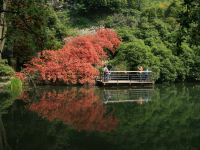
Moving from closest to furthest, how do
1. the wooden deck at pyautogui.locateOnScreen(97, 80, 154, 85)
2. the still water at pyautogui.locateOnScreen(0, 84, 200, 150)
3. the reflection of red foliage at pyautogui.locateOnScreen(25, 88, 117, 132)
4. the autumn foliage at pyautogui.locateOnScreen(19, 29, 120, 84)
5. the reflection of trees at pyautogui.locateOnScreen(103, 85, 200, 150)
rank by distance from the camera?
the still water at pyautogui.locateOnScreen(0, 84, 200, 150)
the reflection of trees at pyautogui.locateOnScreen(103, 85, 200, 150)
the reflection of red foliage at pyautogui.locateOnScreen(25, 88, 117, 132)
the autumn foliage at pyautogui.locateOnScreen(19, 29, 120, 84)
the wooden deck at pyautogui.locateOnScreen(97, 80, 154, 85)

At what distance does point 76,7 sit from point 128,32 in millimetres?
10515

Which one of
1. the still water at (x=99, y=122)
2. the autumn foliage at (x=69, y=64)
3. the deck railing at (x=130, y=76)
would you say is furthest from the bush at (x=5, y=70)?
the deck railing at (x=130, y=76)

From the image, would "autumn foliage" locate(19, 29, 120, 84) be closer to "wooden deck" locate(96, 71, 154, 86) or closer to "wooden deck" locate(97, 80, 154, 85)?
"wooden deck" locate(97, 80, 154, 85)

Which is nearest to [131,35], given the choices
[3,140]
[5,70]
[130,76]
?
[130,76]

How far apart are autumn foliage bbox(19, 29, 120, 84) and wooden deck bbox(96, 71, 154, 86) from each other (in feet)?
3.42

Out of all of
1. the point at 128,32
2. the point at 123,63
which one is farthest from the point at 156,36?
the point at 123,63

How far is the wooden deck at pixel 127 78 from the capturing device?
35.6 m

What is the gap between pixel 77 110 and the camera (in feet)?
68.7

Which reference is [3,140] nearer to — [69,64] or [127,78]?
[69,64]

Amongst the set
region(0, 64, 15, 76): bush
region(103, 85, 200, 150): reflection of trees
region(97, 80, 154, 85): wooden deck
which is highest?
region(0, 64, 15, 76): bush

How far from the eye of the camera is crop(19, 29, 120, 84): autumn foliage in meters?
33.9

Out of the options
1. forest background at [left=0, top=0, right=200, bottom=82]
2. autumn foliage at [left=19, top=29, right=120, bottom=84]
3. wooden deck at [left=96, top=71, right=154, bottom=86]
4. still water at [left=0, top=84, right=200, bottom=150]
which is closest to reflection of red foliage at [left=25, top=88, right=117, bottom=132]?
still water at [left=0, top=84, right=200, bottom=150]

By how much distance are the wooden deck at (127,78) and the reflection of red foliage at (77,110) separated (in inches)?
317

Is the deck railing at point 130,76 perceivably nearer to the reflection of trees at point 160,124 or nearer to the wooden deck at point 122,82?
the wooden deck at point 122,82
